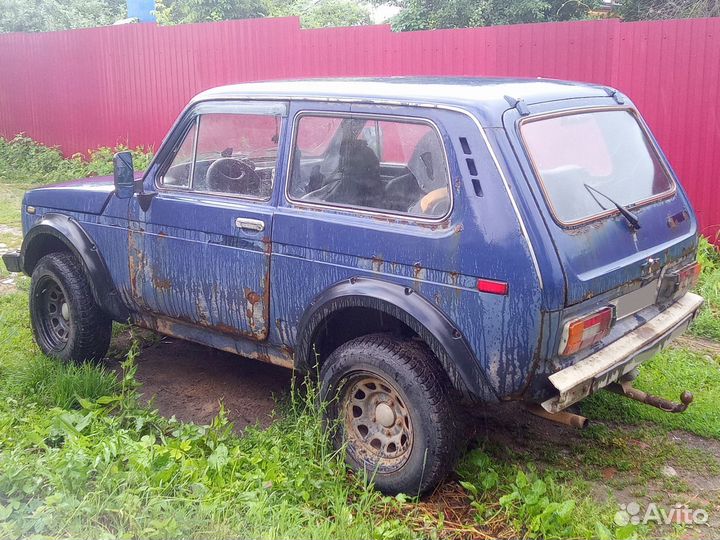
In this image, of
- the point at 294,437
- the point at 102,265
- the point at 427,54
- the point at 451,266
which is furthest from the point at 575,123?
the point at 427,54

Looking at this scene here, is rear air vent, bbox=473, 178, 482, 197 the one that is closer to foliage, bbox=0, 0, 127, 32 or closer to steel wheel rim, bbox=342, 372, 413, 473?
steel wheel rim, bbox=342, 372, 413, 473

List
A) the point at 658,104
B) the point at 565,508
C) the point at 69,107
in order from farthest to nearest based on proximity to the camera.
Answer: the point at 69,107
the point at 658,104
the point at 565,508

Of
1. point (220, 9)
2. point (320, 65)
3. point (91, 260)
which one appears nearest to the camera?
point (91, 260)

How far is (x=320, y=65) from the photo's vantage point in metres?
10.6

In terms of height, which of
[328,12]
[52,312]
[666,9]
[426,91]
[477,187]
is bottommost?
[52,312]

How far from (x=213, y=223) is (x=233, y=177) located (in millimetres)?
300

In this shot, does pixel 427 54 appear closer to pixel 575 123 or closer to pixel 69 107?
pixel 575 123

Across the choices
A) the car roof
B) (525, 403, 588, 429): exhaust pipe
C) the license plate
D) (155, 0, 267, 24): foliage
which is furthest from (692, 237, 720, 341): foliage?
(155, 0, 267, 24): foliage

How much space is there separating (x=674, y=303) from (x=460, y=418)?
4.52ft

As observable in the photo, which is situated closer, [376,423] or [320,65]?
[376,423]

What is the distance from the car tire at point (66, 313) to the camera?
5.05 m

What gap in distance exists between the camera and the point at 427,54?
9.38 metres

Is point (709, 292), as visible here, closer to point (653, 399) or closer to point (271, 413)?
point (653, 399)

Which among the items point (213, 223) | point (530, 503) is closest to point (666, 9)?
point (213, 223)
